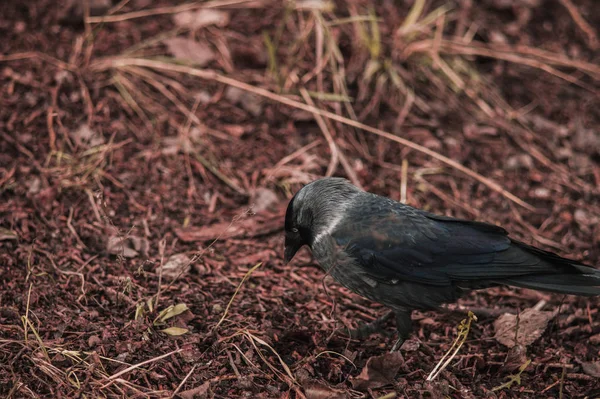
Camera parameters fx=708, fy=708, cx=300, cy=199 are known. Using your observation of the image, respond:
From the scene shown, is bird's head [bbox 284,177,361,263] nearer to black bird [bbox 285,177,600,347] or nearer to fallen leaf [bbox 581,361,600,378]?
black bird [bbox 285,177,600,347]

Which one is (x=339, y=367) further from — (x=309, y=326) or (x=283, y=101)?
(x=283, y=101)

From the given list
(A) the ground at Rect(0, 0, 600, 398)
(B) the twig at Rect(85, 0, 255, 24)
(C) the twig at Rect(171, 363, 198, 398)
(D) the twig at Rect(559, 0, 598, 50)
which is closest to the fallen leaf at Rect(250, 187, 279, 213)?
(A) the ground at Rect(0, 0, 600, 398)

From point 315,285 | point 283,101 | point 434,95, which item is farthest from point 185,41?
point 315,285

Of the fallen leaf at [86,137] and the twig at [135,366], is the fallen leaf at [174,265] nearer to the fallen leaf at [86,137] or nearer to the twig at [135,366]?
the twig at [135,366]

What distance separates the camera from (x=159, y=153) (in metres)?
5.61

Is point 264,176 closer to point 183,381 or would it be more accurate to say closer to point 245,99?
point 245,99

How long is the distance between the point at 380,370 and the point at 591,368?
1.33 meters

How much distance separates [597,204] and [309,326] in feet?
10.3

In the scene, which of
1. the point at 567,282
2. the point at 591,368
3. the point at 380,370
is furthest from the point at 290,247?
the point at 591,368

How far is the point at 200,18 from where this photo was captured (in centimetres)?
671

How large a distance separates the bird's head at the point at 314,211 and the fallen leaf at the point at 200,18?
2769mm

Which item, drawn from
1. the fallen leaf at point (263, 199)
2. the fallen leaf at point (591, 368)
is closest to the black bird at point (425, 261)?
the fallen leaf at point (591, 368)

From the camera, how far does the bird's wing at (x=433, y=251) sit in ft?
13.4

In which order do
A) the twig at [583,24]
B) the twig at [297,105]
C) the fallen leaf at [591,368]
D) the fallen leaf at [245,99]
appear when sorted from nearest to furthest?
the fallen leaf at [591,368] < the twig at [297,105] < the fallen leaf at [245,99] < the twig at [583,24]
